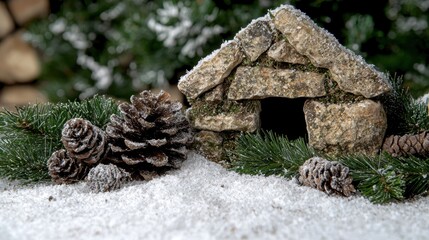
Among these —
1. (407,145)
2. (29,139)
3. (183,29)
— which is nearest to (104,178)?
(29,139)

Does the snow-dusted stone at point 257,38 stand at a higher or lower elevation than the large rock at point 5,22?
lower

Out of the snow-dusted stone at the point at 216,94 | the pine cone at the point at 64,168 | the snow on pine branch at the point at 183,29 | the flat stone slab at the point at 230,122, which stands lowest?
the flat stone slab at the point at 230,122

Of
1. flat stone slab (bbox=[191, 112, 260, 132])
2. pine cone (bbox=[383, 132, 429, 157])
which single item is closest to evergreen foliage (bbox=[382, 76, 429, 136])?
pine cone (bbox=[383, 132, 429, 157])

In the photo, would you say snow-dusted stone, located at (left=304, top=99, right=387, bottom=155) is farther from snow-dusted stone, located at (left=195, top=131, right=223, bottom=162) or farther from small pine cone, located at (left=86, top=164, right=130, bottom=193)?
small pine cone, located at (left=86, top=164, right=130, bottom=193)

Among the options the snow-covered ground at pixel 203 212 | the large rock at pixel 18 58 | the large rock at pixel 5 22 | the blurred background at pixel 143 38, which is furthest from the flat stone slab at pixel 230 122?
the large rock at pixel 5 22

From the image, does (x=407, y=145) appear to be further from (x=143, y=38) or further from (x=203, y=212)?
(x=143, y=38)

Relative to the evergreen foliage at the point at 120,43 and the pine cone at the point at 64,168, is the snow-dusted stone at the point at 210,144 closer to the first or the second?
the pine cone at the point at 64,168
